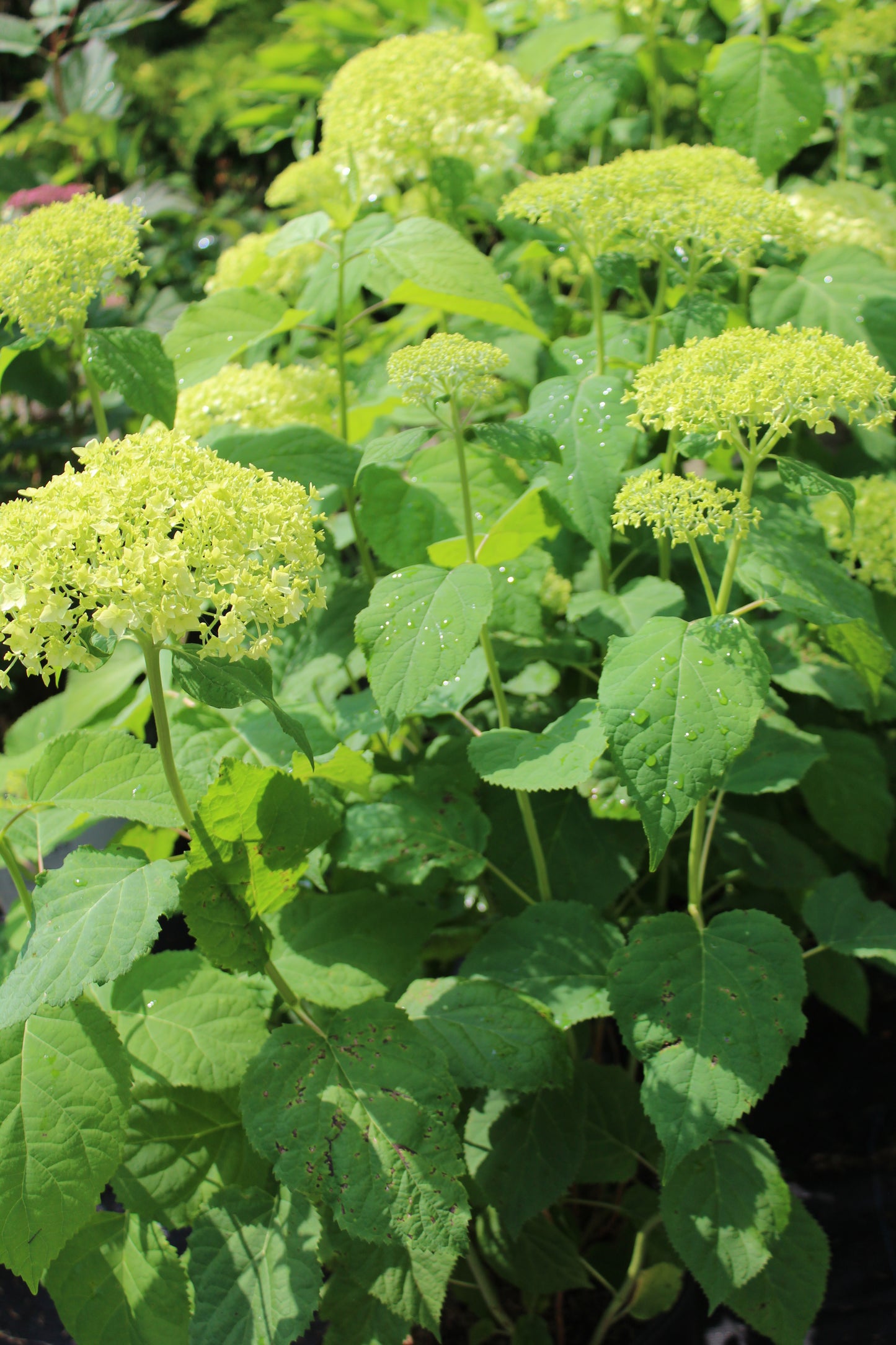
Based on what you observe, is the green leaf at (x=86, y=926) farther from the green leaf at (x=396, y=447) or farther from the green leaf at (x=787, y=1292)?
the green leaf at (x=787, y=1292)

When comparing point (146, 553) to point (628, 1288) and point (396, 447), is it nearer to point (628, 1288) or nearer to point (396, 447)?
point (396, 447)

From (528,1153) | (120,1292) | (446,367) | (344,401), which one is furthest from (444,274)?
(120,1292)

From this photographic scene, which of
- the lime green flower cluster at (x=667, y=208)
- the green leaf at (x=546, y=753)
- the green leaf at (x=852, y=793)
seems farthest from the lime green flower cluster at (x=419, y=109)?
the green leaf at (x=852, y=793)

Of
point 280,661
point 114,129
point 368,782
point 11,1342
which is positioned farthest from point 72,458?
point 11,1342

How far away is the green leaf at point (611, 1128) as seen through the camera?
1.13m

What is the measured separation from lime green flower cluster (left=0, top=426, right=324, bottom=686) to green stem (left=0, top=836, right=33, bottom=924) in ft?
0.83

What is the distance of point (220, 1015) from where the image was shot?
992 millimetres

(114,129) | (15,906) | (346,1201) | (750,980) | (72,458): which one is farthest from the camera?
(114,129)

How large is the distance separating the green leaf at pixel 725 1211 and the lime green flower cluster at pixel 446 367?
81 cm

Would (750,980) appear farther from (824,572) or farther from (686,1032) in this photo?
(824,572)

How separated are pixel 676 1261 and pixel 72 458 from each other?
7.55 ft

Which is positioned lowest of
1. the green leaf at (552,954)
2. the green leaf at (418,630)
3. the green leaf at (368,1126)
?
the green leaf at (552,954)

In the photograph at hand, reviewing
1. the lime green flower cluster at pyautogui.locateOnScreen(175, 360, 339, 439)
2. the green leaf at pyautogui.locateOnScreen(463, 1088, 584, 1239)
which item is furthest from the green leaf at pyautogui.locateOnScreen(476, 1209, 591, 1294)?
the lime green flower cluster at pyautogui.locateOnScreen(175, 360, 339, 439)

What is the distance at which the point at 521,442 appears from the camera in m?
0.99
